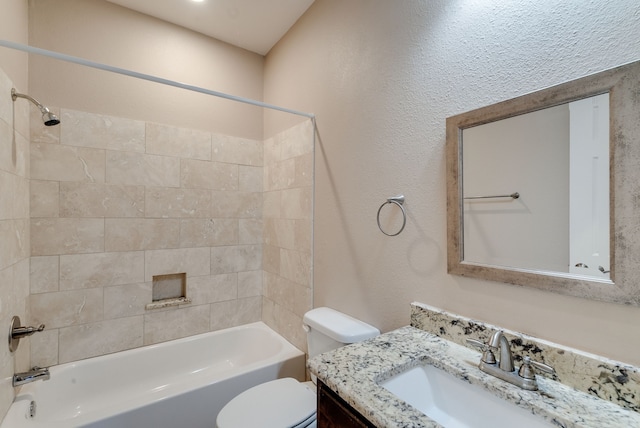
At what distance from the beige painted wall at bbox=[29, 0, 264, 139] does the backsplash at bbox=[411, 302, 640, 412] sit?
7.31 feet

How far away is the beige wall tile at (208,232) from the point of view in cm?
224

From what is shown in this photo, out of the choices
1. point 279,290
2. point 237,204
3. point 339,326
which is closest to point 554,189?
point 339,326

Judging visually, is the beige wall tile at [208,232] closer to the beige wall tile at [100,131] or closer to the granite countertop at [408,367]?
the beige wall tile at [100,131]

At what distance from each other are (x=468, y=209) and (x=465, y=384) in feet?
1.94

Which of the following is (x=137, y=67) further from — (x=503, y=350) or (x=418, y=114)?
(x=503, y=350)

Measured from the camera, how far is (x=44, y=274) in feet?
5.82

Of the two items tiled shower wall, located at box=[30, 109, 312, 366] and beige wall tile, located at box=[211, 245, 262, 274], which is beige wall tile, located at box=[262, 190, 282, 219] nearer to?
tiled shower wall, located at box=[30, 109, 312, 366]

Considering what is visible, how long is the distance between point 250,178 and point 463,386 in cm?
212

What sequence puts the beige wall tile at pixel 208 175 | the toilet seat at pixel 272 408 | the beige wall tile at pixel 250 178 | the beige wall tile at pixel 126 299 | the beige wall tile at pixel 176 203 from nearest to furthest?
the toilet seat at pixel 272 408 → the beige wall tile at pixel 126 299 → the beige wall tile at pixel 176 203 → the beige wall tile at pixel 208 175 → the beige wall tile at pixel 250 178

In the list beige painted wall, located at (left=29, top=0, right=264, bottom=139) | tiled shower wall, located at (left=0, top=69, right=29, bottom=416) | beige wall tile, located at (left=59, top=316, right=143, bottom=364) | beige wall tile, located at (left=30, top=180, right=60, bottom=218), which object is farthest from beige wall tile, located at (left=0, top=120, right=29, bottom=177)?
beige wall tile, located at (left=59, top=316, right=143, bottom=364)

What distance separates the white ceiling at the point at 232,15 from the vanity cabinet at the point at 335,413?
2.26m

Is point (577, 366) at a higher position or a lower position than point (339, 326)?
higher

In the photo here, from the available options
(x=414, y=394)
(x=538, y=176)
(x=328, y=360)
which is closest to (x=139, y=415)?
(x=328, y=360)

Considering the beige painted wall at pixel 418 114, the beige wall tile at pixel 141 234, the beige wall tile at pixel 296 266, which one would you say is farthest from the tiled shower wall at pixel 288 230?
the beige wall tile at pixel 141 234
